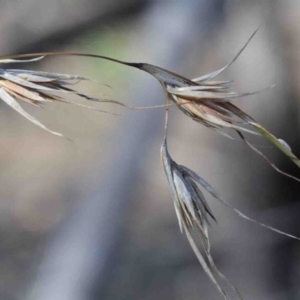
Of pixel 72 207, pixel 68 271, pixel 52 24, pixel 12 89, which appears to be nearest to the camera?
pixel 12 89

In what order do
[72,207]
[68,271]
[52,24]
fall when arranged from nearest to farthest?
[68,271] → [72,207] → [52,24]

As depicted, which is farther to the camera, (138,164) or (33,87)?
(138,164)

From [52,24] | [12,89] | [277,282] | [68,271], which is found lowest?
[277,282]

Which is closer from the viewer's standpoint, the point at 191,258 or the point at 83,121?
the point at 191,258

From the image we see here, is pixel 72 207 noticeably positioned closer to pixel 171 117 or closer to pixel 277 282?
pixel 171 117

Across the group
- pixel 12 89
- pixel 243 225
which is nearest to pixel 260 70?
pixel 243 225

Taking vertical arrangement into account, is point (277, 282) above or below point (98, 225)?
below

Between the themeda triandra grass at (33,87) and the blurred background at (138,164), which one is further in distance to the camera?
the blurred background at (138,164)

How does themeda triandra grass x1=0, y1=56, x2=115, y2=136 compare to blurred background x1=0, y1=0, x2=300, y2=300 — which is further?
blurred background x1=0, y1=0, x2=300, y2=300
